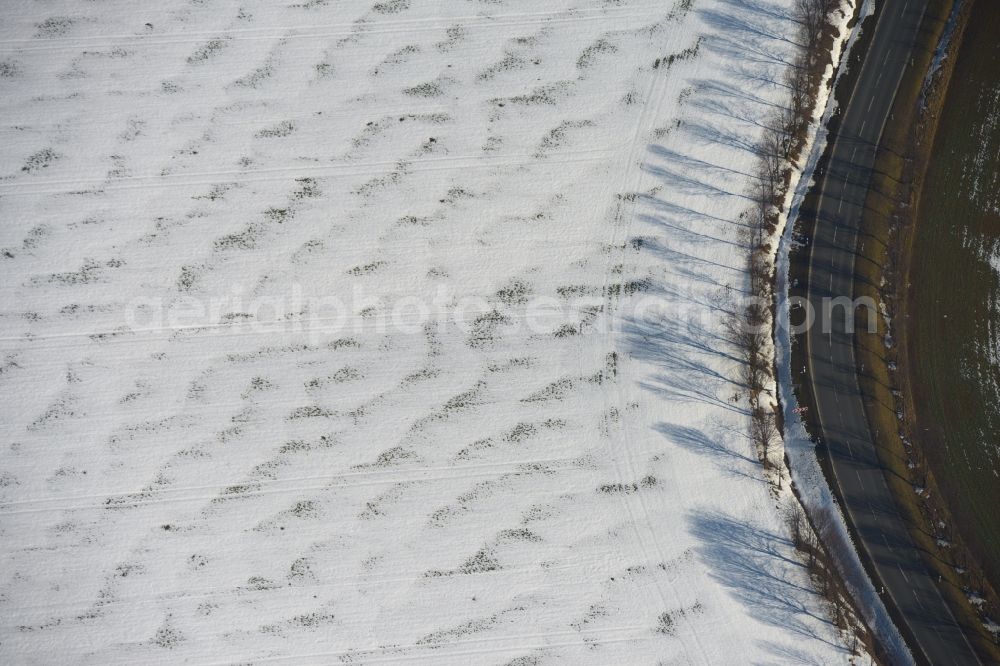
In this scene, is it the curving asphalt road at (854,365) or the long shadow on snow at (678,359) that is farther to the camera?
the long shadow on snow at (678,359)

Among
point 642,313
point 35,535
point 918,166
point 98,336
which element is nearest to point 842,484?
point 642,313

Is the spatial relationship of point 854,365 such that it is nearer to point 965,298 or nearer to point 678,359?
point 965,298

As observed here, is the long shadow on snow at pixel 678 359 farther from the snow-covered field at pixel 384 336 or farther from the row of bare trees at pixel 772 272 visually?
the row of bare trees at pixel 772 272

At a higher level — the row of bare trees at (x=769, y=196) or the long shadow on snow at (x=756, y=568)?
the row of bare trees at (x=769, y=196)

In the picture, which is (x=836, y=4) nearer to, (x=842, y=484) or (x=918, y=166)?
(x=918, y=166)

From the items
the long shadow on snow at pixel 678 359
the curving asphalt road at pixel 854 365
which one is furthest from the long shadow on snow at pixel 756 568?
the long shadow on snow at pixel 678 359

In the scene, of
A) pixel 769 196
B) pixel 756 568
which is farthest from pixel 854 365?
pixel 756 568
